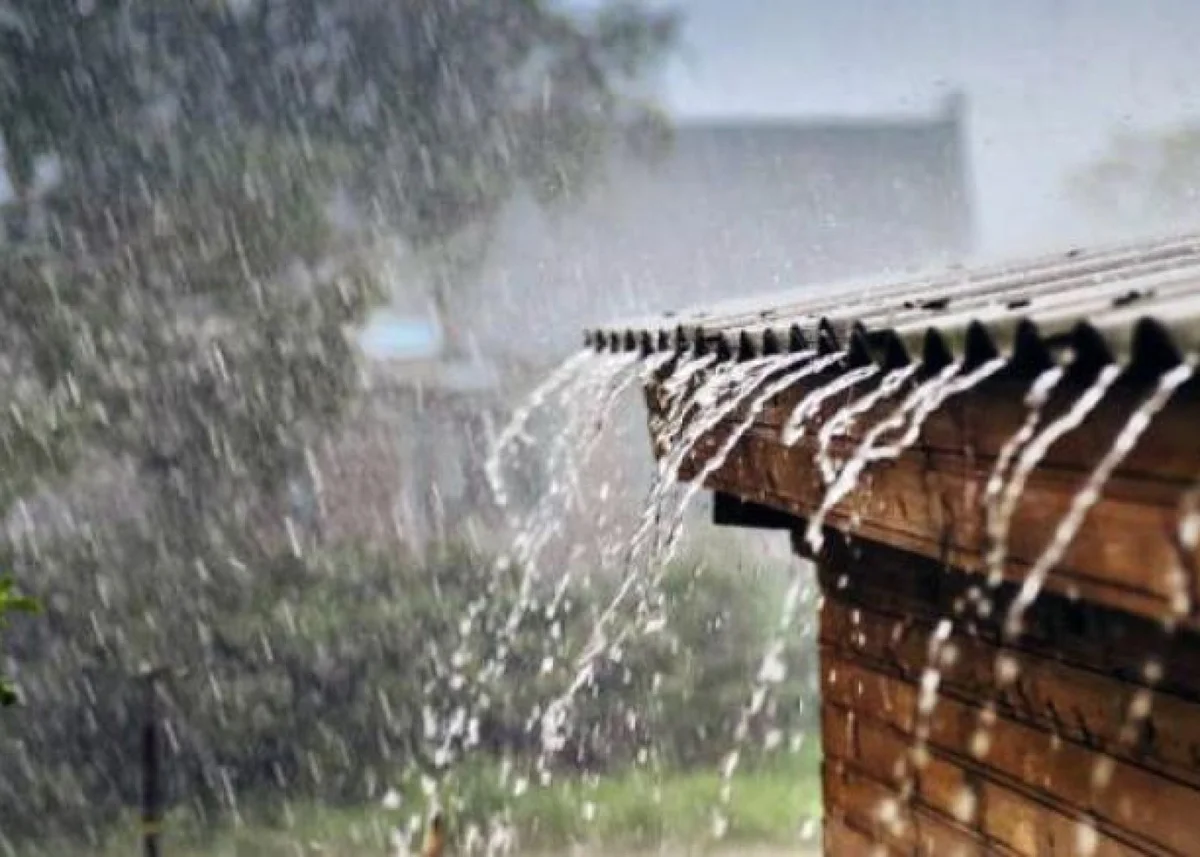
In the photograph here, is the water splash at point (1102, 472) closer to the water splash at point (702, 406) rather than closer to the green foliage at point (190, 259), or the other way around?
the water splash at point (702, 406)

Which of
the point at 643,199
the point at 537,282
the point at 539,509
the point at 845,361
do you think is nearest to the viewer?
the point at 845,361

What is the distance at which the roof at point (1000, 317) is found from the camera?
1.72 m

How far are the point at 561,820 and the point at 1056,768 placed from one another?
48.3 feet

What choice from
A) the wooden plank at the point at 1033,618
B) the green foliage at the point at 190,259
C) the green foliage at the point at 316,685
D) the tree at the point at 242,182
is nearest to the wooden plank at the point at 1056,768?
the wooden plank at the point at 1033,618

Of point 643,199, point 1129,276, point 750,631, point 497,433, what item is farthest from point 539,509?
point 1129,276

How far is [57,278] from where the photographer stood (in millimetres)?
19516

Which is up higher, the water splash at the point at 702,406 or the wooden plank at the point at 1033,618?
the water splash at the point at 702,406

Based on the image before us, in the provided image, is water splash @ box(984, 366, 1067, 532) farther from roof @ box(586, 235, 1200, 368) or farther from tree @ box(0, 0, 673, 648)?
tree @ box(0, 0, 673, 648)

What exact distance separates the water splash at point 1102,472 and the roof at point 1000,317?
29 millimetres

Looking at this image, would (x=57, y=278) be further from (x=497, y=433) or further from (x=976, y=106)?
(x=976, y=106)

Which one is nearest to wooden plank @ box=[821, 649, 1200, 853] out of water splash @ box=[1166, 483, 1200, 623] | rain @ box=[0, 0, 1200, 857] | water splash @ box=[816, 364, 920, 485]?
water splash @ box=[816, 364, 920, 485]

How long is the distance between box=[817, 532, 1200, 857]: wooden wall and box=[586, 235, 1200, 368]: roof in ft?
1.67

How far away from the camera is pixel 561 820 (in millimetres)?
17156

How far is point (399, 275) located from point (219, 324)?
110 inches
